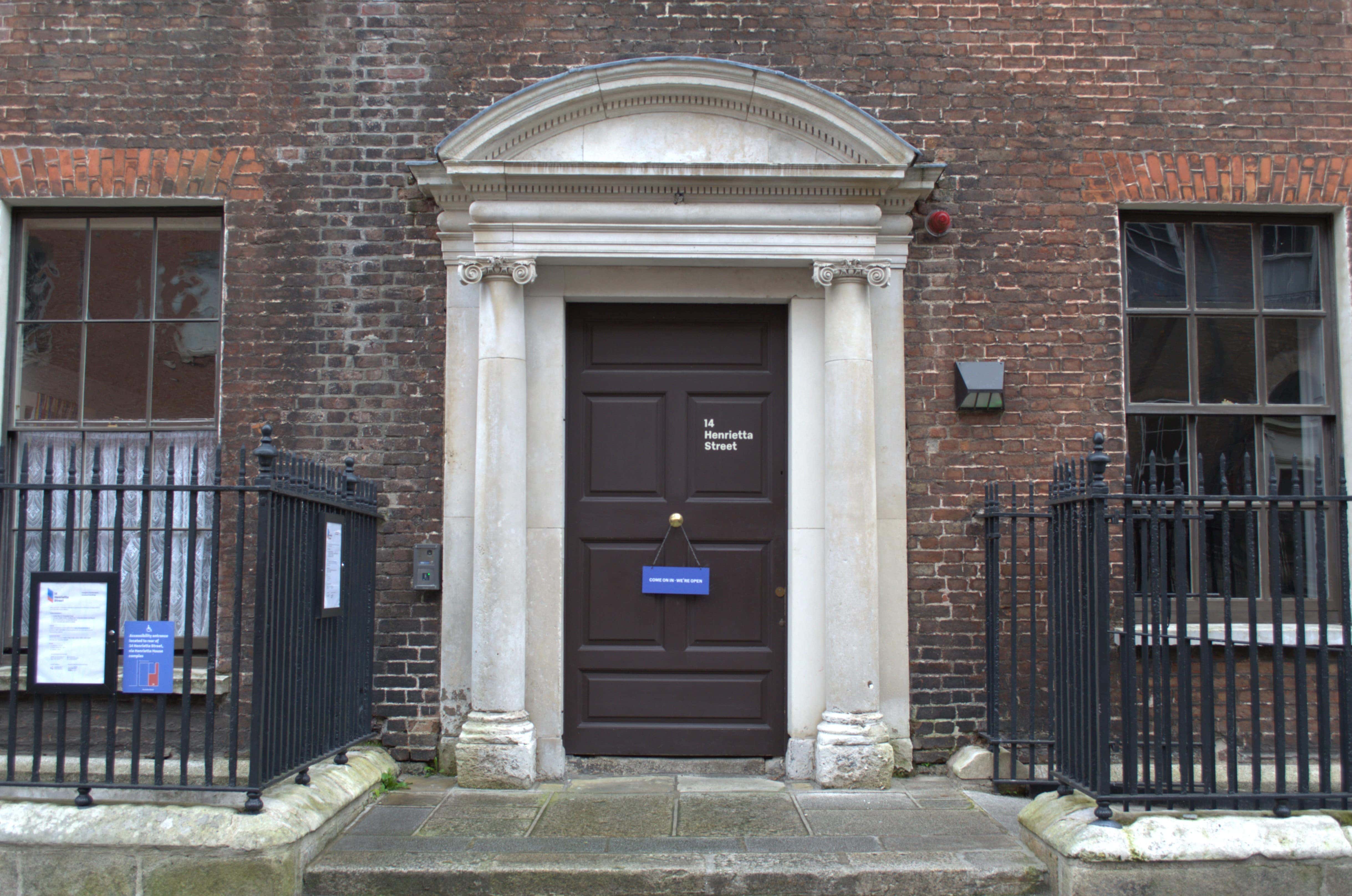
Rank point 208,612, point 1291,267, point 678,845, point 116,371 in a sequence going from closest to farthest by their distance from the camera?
point 678,845 → point 208,612 → point 116,371 → point 1291,267

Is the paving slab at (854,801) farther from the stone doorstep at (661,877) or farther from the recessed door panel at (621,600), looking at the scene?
the recessed door panel at (621,600)

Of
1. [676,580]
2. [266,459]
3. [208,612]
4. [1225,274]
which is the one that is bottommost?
[208,612]

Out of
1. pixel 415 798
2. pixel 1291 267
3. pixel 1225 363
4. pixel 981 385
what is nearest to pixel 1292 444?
pixel 1225 363

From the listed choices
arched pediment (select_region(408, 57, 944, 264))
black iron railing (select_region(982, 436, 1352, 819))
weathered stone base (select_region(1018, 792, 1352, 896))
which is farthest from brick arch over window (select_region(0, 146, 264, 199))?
weathered stone base (select_region(1018, 792, 1352, 896))

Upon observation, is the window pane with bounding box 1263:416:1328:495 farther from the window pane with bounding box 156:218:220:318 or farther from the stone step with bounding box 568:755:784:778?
the window pane with bounding box 156:218:220:318

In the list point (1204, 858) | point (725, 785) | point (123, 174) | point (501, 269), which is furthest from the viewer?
point (123, 174)

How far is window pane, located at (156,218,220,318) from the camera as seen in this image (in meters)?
6.02

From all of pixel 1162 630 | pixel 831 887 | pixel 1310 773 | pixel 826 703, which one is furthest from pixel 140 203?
pixel 1310 773

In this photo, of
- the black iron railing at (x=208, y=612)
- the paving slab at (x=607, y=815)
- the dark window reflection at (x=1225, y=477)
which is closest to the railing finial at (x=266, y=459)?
the black iron railing at (x=208, y=612)

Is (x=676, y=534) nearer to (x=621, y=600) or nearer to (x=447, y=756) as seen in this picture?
(x=621, y=600)

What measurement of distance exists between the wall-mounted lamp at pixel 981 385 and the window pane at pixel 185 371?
4.30 meters

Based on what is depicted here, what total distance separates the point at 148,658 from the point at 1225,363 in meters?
5.88

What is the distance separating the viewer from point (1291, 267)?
20.0 ft

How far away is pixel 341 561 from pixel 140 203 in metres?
2.69
